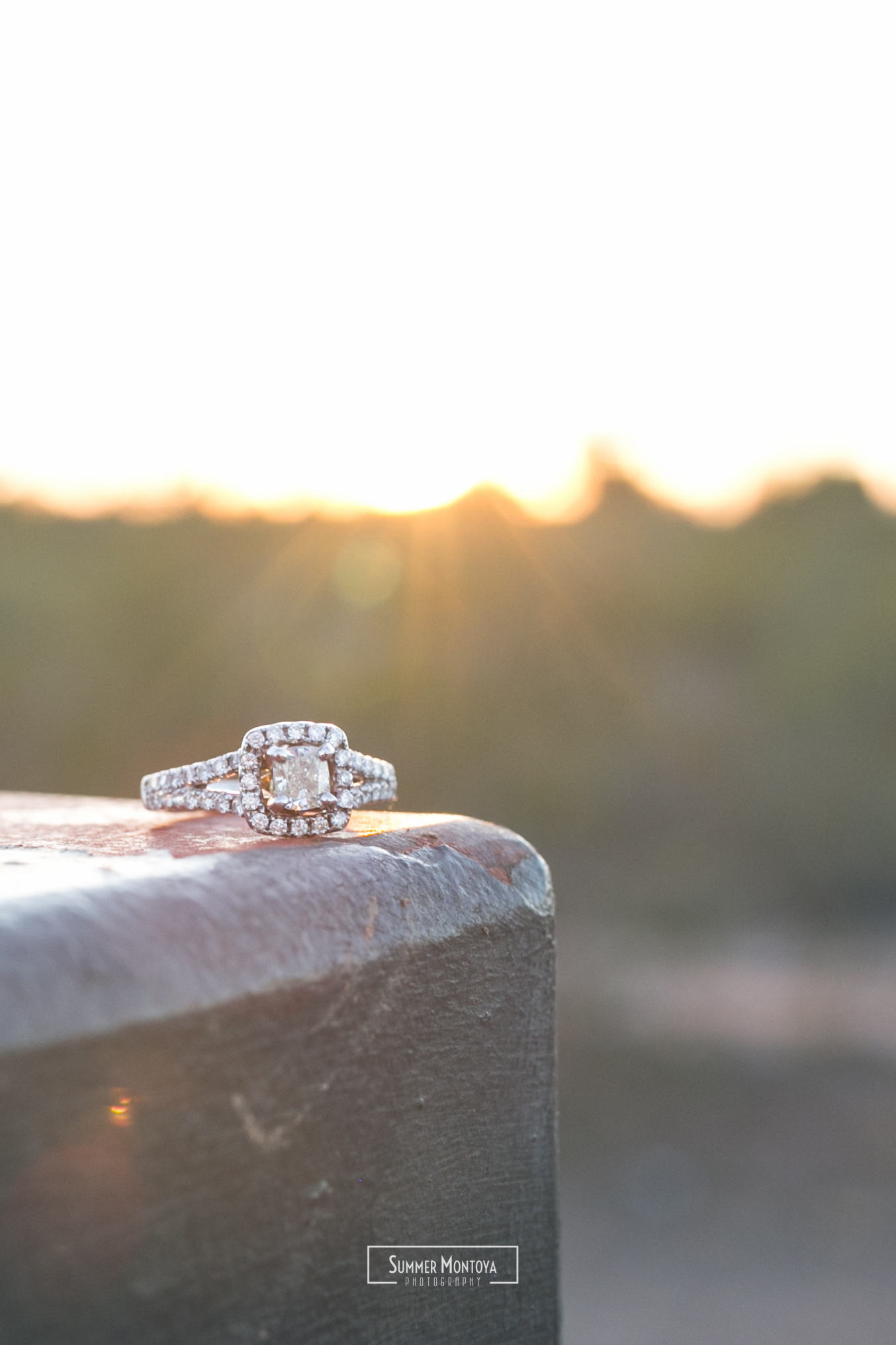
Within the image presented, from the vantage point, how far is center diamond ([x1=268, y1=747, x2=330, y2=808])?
2.81 ft

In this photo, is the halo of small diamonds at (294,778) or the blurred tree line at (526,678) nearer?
the halo of small diamonds at (294,778)

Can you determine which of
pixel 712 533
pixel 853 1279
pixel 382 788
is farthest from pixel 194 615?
pixel 382 788

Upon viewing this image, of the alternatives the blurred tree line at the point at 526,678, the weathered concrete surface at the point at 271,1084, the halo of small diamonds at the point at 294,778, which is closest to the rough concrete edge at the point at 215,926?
the weathered concrete surface at the point at 271,1084

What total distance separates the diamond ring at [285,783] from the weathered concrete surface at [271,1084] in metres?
0.10

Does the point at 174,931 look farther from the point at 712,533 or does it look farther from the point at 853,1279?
the point at 712,533

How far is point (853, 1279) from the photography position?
7.14 meters

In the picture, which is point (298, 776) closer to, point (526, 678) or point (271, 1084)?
point (271, 1084)

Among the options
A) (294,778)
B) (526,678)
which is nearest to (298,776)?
(294,778)

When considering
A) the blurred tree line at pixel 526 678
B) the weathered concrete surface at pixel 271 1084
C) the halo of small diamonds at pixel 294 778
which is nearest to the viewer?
the weathered concrete surface at pixel 271 1084

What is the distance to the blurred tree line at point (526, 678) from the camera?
41.5 ft

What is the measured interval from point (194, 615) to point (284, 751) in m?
12.8

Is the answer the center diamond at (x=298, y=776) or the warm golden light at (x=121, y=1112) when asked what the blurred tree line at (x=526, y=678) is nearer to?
the center diamond at (x=298, y=776)

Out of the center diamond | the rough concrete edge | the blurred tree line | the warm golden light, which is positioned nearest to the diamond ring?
the center diamond

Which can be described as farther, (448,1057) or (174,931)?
(448,1057)
